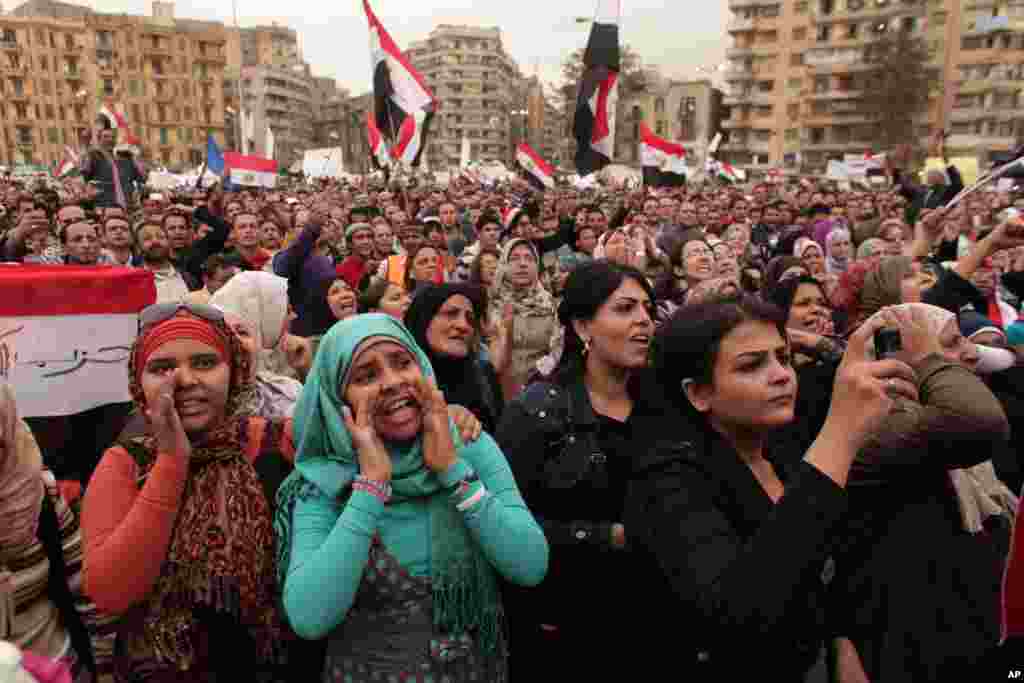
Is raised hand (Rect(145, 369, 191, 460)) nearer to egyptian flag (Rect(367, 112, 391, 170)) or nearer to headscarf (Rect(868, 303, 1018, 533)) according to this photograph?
headscarf (Rect(868, 303, 1018, 533))

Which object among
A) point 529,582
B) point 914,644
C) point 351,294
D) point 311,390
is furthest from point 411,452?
point 351,294

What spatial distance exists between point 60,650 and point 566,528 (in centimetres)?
150

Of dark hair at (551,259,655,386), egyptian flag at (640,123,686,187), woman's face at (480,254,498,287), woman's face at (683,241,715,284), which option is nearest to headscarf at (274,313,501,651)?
dark hair at (551,259,655,386)

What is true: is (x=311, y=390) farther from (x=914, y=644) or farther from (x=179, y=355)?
(x=914, y=644)

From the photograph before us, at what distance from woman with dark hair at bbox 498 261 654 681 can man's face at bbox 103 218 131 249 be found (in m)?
5.32

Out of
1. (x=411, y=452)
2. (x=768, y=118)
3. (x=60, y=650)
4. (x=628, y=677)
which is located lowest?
(x=628, y=677)

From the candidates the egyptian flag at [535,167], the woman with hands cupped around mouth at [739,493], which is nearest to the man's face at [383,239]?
A: the woman with hands cupped around mouth at [739,493]

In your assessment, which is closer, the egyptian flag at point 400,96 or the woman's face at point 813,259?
the woman's face at point 813,259

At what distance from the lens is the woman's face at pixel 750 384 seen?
170 centimetres

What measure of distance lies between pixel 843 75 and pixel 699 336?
251ft

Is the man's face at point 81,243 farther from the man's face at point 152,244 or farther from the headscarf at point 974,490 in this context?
the headscarf at point 974,490

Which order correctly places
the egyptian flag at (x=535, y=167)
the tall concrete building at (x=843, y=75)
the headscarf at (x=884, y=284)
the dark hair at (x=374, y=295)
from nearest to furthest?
the headscarf at (x=884, y=284), the dark hair at (x=374, y=295), the egyptian flag at (x=535, y=167), the tall concrete building at (x=843, y=75)

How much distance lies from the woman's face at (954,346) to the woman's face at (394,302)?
292cm

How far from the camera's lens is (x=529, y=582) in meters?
1.89
